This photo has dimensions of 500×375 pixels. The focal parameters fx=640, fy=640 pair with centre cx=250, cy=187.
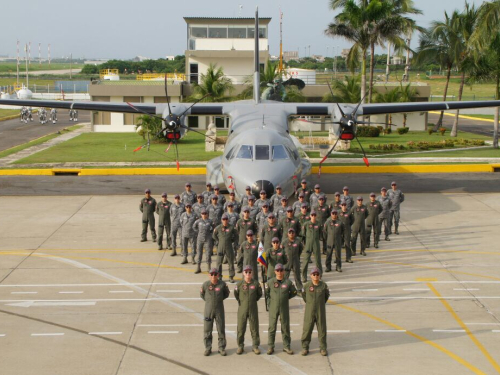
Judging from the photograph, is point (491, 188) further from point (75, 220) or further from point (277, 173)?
point (75, 220)

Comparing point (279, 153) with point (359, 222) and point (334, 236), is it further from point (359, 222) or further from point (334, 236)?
point (334, 236)

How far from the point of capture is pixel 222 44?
5575 cm

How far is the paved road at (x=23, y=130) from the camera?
Answer: 4388 centimetres

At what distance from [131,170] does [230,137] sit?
803 cm

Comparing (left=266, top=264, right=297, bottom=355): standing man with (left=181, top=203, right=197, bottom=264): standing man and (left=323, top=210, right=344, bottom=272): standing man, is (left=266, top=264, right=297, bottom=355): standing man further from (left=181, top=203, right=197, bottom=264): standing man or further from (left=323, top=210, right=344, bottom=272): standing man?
(left=181, top=203, right=197, bottom=264): standing man

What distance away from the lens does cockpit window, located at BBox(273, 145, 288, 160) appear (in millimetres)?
19000

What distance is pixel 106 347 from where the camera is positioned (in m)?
10.6

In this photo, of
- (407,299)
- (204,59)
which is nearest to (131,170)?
(407,299)

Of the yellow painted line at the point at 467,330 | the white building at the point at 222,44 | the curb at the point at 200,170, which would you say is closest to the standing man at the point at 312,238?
the yellow painted line at the point at 467,330

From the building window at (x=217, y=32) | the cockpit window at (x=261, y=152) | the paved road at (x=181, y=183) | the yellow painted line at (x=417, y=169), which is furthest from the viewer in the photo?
the building window at (x=217, y=32)

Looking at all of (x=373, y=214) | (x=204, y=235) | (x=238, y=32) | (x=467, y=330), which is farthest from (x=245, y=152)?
(x=238, y=32)

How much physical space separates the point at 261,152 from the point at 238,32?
39.0 m

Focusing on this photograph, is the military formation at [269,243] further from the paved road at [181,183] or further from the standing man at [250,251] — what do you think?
the paved road at [181,183]

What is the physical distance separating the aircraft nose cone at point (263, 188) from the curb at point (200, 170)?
36.5 feet
